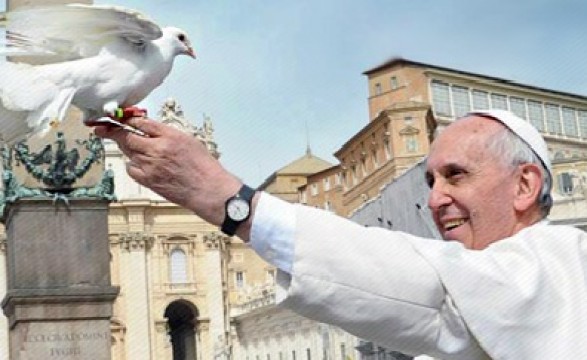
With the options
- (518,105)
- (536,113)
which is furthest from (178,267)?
(536,113)

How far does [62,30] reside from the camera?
2102 millimetres

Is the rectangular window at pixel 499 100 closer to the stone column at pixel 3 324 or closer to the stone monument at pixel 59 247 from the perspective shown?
the stone column at pixel 3 324

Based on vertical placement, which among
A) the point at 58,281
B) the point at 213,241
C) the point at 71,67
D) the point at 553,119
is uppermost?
the point at 553,119

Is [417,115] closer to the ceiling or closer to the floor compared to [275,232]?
closer to the ceiling

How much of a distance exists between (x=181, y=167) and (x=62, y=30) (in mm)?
328

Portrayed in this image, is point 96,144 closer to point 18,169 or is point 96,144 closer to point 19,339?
point 18,169

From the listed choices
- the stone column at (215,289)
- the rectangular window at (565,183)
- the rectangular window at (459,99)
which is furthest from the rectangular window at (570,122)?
the rectangular window at (565,183)

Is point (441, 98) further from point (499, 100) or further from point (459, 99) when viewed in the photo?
point (499, 100)

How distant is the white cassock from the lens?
1973 mm

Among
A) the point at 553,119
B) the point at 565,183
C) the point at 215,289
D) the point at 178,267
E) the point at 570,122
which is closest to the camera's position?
the point at 565,183

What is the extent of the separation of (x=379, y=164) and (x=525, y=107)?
12770mm

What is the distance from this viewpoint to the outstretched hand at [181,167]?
78.1 inches

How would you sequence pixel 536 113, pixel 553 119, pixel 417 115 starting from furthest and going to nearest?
pixel 553 119
pixel 536 113
pixel 417 115

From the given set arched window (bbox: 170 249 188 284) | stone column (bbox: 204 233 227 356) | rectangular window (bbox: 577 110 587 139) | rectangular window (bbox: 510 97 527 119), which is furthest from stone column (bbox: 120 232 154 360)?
rectangular window (bbox: 577 110 587 139)
